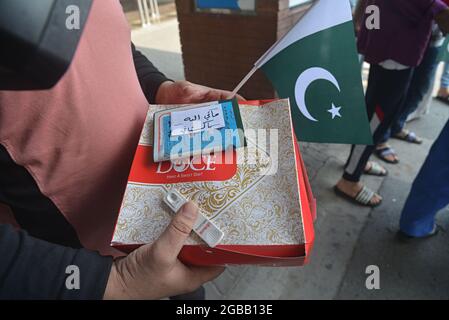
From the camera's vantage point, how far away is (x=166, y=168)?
612 mm

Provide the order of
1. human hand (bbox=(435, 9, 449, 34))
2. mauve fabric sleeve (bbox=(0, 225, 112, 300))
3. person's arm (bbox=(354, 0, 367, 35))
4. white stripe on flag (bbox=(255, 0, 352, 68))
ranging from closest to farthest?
mauve fabric sleeve (bbox=(0, 225, 112, 300))
white stripe on flag (bbox=(255, 0, 352, 68))
human hand (bbox=(435, 9, 449, 34))
person's arm (bbox=(354, 0, 367, 35))

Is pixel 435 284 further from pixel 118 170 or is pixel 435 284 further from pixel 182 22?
pixel 182 22

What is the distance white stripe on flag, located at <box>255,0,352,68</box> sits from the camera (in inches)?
26.9

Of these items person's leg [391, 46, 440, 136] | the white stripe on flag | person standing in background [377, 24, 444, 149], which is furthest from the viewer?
person's leg [391, 46, 440, 136]

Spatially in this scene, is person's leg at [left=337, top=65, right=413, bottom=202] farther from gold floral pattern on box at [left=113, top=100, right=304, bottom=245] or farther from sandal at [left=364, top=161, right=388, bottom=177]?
gold floral pattern on box at [left=113, top=100, right=304, bottom=245]

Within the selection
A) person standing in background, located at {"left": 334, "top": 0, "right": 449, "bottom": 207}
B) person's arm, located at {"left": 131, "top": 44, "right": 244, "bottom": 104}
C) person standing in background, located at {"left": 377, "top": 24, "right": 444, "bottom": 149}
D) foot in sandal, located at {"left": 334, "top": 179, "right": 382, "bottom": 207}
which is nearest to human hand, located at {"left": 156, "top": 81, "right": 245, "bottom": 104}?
person's arm, located at {"left": 131, "top": 44, "right": 244, "bottom": 104}

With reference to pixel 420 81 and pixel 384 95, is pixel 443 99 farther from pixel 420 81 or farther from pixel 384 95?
pixel 384 95

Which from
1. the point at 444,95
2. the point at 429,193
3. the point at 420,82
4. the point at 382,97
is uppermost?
the point at 382,97

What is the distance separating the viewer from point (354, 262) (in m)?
1.51

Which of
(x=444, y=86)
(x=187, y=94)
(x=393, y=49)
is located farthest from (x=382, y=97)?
(x=444, y=86)

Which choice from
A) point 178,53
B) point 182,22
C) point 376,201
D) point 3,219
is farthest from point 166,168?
point 178,53

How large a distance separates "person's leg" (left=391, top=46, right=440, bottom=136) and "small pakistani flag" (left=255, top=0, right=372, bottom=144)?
1241 mm

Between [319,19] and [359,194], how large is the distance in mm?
1358

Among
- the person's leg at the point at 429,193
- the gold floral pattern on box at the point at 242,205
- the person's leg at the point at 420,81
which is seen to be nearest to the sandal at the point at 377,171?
the person's leg at the point at 420,81
